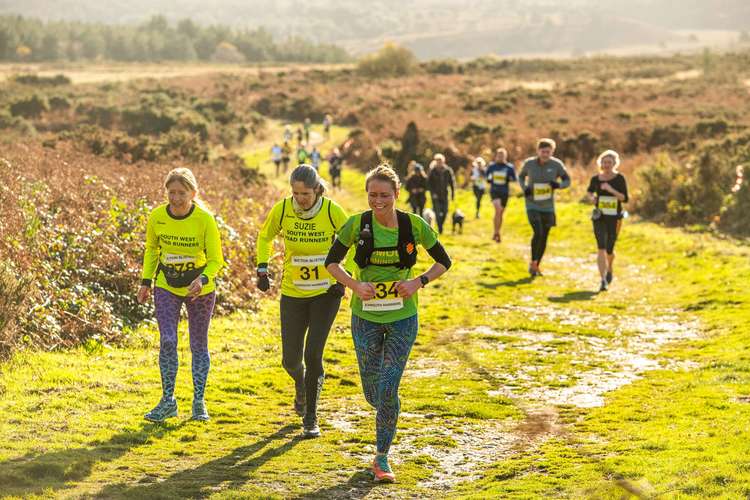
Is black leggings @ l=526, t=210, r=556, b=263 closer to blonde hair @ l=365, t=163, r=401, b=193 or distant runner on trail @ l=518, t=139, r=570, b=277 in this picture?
distant runner on trail @ l=518, t=139, r=570, b=277

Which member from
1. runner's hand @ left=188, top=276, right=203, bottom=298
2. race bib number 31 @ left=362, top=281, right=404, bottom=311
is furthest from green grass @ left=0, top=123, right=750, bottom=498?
race bib number 31 @ left=362, top=281, right=404, bottom=311

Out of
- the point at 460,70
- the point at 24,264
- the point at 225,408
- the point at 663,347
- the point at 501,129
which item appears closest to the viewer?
the point at 225,408

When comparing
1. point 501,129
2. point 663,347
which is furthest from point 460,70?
point 663,347

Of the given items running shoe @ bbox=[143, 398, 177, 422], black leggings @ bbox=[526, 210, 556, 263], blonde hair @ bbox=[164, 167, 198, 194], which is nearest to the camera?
blonde hair @ bbox=[164, 167, 198, 194]

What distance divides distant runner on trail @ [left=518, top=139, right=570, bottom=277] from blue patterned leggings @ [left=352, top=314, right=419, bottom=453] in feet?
31.1

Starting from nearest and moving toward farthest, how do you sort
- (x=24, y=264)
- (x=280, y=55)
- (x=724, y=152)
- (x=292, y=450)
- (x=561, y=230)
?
(x=292, y=450) → (x=24, y=264) → (x=561, y=230) → (x=724, y=152) → (x=280, y=55)

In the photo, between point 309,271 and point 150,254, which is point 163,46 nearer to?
point 150,254

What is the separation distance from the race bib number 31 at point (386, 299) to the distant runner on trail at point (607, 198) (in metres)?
8.94

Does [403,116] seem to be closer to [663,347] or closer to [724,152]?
[724,152]

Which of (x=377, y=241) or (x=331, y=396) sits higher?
(x=377, y=241)

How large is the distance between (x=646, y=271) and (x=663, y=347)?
6.24m

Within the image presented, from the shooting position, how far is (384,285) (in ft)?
22.8

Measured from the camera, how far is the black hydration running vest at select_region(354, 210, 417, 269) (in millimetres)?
6918

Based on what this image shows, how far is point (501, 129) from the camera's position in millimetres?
41469
